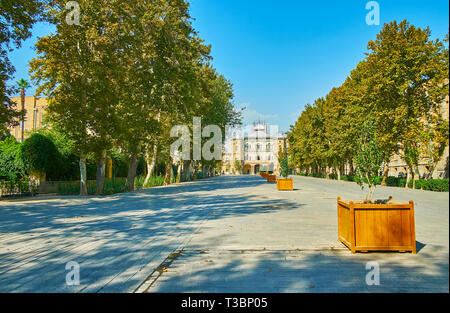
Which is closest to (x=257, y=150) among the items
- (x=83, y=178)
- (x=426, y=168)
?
(x=426, y=168)

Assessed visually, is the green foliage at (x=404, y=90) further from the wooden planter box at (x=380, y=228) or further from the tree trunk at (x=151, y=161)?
the wooden planter box at (x=380, y=228)

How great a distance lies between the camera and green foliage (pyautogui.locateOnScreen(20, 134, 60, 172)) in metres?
18.4

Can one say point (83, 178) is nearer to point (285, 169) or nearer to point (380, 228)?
point (285, 169)

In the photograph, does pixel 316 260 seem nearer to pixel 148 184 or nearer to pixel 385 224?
pixel 385 224

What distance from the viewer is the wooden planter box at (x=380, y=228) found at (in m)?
5.49

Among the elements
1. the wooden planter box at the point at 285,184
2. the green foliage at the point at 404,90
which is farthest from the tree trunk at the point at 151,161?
the green foliage at the point at 404,90

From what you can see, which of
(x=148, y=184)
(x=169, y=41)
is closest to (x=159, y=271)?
(x=169, y=41)

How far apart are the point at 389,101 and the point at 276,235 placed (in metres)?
24.7

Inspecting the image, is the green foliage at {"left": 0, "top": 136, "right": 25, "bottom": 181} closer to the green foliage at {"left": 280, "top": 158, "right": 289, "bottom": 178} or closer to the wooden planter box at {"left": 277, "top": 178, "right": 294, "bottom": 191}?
the wooden planter box at {"left": 277, "top": 178, "right": 294, "bottom": 191}

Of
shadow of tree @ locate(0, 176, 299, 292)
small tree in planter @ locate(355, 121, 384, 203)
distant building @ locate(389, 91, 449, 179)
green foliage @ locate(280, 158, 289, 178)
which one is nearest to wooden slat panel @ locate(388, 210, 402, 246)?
small tree in planter @ locate(355, 121, 384, 203)

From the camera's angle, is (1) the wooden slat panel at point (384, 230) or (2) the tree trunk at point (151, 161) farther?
(2) the tree trunk at point (151, 161)

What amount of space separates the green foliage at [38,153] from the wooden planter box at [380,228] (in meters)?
18.1

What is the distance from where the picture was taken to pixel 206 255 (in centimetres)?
564
